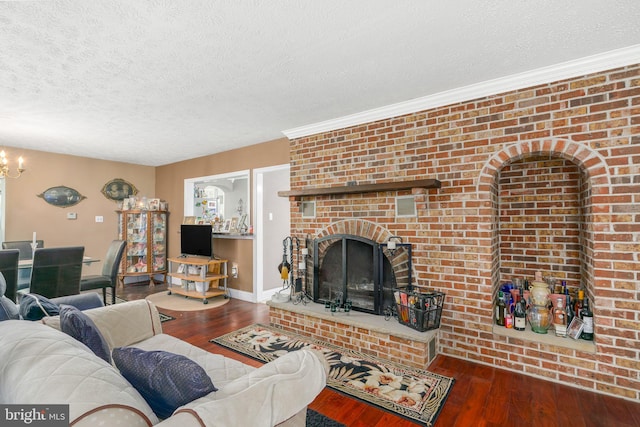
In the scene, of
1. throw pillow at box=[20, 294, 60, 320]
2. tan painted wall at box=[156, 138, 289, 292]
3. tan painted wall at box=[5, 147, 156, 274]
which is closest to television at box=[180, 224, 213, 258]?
tan painted wall at box=[156, 138, 289, 292]

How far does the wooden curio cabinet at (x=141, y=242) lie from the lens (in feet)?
19.0

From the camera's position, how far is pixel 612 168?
87.6 inches

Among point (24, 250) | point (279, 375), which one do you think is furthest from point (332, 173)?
point (24, 250)

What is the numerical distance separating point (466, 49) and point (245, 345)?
314 centimetres

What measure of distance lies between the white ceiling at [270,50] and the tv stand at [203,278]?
2.36 meters

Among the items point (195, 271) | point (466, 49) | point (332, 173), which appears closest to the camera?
point (466, 49)

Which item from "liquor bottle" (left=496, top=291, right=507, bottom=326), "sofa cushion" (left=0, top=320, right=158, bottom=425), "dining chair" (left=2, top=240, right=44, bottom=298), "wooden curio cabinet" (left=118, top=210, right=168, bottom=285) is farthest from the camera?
"wooden curio cabinet" (left=118, top=210, right=168, bottom=285)

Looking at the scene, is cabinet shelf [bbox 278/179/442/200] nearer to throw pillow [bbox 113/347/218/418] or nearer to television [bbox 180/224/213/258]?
television [bbox 180/224/213/258]

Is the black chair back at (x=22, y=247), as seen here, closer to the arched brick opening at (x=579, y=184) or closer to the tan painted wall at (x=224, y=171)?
the tan painted wall at (x=224, y=171)

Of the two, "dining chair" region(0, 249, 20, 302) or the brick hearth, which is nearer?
the brick hearth

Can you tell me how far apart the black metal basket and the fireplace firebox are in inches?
Answer: 10.1

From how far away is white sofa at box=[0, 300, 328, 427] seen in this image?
0.88 metres

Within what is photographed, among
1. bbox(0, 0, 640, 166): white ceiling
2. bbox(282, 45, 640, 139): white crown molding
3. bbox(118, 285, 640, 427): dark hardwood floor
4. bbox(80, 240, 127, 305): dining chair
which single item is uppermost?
bbox(0, 0, 640, 166): white ceiling

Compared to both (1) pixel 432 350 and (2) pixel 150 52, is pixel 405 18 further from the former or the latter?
(1) pixel 432 350
